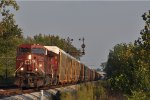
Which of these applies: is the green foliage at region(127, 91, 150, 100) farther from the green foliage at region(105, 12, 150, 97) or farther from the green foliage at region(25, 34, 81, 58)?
the green foliage at region(25, 34, 81, 58)

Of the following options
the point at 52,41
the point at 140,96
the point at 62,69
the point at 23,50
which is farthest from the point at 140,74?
the point at 52,41

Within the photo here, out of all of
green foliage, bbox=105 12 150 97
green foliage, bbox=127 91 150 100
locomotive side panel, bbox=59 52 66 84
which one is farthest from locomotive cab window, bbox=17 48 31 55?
green foliage, bbox=127 91 150 100

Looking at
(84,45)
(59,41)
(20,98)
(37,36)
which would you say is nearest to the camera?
(20,98)

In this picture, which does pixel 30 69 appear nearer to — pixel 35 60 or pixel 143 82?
pixel 35 60

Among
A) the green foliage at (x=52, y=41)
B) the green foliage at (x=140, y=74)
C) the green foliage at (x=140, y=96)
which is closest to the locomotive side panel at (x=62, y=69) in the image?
the green foliage at (x=140, y=74)

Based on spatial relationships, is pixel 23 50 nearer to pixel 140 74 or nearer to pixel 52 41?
pixel 140 74

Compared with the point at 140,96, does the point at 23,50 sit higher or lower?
higher

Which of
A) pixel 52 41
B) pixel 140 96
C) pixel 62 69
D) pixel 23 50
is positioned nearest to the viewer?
pixel 140 96

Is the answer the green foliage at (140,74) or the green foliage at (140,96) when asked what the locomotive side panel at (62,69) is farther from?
the green foliage at (140,96)

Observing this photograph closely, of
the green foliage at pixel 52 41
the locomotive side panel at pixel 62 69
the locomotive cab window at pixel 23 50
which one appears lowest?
the locomotive side panel at pixel 62 69

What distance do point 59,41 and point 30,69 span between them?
78.8 m

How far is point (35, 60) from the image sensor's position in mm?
35062

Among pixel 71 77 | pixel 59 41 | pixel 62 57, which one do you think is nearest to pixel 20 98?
pixel 62 57

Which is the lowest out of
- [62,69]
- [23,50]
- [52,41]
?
[62,69]
